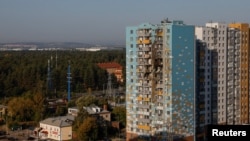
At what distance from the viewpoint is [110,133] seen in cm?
1452

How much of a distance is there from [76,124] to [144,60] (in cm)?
371

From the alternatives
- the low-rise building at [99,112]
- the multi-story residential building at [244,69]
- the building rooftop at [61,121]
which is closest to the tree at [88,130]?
the building rooftop at [61,121]

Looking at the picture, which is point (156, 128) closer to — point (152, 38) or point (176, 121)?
point (176, 121)

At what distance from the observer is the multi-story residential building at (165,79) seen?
1081cm

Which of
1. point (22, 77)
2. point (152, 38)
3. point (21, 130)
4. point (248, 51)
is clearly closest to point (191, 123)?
point (152, 38)

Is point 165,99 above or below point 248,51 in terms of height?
below

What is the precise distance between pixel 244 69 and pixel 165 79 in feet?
11.8

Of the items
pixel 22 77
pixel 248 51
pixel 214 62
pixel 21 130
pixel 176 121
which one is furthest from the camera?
pixel 22 77

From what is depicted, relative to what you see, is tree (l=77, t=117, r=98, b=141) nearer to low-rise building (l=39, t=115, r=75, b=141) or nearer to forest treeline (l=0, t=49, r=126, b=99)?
low-rise building (l=39, t=115, r=75, b=141)

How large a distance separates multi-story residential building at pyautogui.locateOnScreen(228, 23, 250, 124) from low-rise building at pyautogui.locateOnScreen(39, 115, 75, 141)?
5621 millimetres

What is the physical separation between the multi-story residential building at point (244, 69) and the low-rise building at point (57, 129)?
5.62 m

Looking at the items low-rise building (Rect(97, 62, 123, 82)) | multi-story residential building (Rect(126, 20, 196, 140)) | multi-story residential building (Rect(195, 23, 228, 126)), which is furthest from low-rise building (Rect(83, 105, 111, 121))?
low-rise building (Rect(97, 62, 123, 82))

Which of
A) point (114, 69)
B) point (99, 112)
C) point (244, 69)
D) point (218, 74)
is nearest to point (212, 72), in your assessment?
point (218, 74)

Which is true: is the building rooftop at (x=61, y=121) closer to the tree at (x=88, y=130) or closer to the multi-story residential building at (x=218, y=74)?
the tree at (x=88, y=130)
